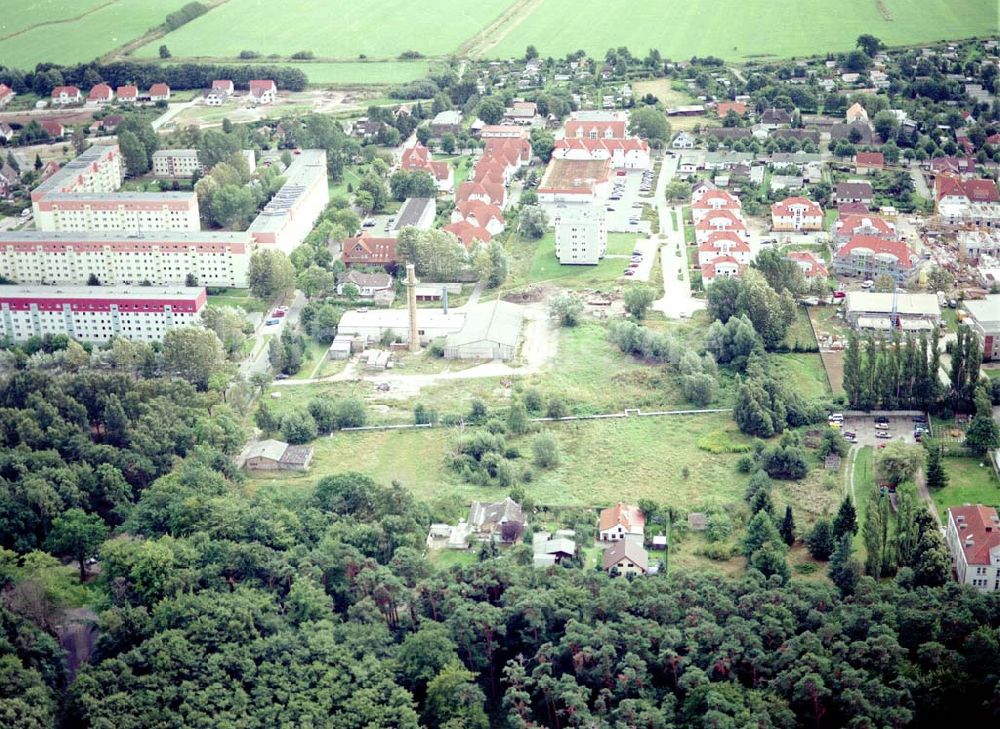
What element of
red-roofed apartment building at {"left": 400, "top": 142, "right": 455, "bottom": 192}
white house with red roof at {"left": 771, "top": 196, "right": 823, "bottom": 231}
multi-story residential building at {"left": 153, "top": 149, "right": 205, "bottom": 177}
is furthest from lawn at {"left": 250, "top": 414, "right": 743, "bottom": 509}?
multi-story residential building at {"left": 153, "top": 149, "right": 205, "bottom": 177}

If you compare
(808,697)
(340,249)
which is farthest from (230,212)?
(808,697)

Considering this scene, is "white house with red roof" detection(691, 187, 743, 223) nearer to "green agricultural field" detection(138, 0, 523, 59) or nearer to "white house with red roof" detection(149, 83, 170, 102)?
"green agricultural field" detection(138, 0, 523, 59)

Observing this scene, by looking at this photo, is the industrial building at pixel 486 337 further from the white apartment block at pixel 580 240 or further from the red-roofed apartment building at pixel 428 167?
the red-roofed apartment building at pixel 428 167

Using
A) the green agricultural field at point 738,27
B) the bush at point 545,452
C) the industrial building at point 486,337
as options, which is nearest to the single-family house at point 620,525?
the bush at point 545,452

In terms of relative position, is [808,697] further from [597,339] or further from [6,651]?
[597,339]

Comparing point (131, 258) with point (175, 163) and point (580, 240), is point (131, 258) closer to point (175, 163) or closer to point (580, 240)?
point (175, 163)

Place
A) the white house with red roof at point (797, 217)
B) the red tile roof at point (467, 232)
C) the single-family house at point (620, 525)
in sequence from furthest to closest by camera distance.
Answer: the white house with red roof at point (797, 217) → the red tile roof at point (467, 232) → the single-family house at point (620, 525)
